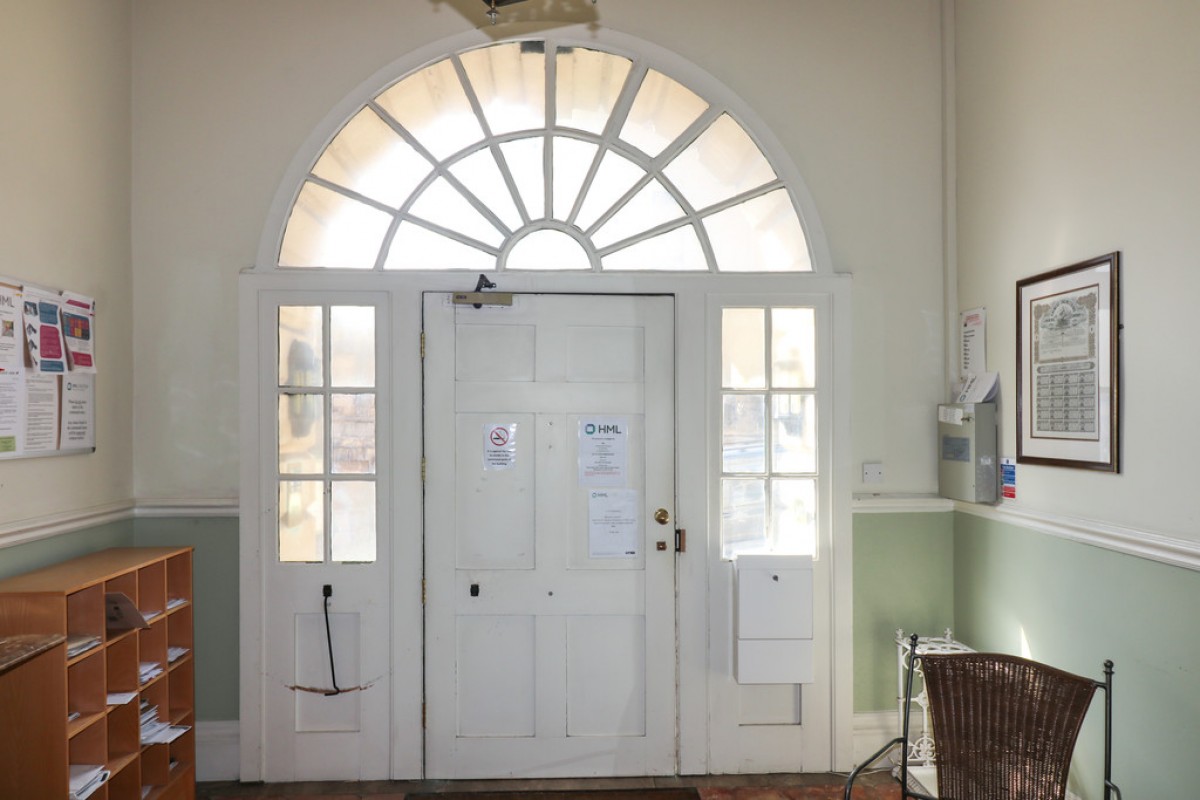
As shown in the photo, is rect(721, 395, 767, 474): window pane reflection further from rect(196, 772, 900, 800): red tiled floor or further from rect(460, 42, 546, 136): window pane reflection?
rect(460, 42, 546, 136): window pane reflection

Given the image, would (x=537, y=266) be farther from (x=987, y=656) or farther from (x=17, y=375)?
(x=987, y=656)

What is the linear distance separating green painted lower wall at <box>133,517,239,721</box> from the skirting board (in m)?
0.04

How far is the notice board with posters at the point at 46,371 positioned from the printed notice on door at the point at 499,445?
1.55 meters

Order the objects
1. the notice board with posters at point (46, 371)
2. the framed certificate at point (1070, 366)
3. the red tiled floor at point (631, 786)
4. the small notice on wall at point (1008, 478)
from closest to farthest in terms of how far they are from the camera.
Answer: the framed certificate at point (1070, 366) < the notice board with posters at point (46, 371) < the small notice on wall at point (1008, 478) < the red tiled floor at point (631, 786)

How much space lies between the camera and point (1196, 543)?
2193 millimetres

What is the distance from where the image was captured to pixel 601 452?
336cm

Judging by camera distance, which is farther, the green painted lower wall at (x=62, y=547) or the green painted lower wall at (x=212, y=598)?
the green painted lower wall at (x=212, y=598)

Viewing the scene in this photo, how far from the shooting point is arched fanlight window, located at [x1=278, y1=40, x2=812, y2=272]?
133 inches

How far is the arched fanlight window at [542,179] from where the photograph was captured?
3371 millimetres

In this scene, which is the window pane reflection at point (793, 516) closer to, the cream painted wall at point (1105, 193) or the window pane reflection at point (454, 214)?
the cream painted wall at point (1105, 193)

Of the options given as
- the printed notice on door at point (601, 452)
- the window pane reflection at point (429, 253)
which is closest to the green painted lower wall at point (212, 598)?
the window pane reflection at point (429, 253)

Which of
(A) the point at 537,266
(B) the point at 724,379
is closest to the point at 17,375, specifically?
(A) the point at 537,266

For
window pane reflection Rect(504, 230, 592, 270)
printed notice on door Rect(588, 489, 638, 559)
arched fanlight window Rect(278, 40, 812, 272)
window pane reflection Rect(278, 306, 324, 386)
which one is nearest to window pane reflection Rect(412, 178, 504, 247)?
arched fanlight window Rect(278, 40, 812, 272)

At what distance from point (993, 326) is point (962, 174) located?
727 millimetres
